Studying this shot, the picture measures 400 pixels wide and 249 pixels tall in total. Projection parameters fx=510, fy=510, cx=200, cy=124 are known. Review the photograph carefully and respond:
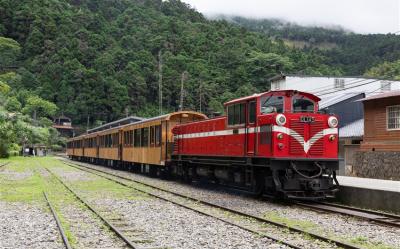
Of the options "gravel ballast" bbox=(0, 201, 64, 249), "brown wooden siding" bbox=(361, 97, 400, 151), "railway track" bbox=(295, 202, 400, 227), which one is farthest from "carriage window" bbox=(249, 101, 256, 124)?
"brown wooden siding" bbox=(361, 97, 400, 151)

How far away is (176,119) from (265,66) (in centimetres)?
5239

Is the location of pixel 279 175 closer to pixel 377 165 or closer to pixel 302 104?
pixel 302 104

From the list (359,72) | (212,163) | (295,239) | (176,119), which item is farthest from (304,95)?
(359,72)

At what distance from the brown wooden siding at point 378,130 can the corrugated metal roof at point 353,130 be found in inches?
126

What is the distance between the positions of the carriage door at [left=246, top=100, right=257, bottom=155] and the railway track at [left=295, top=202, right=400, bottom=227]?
2.35m

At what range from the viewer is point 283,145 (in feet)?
51.0

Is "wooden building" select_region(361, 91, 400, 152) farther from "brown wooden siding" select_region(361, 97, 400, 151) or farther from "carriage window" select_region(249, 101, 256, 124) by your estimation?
"carriage window" select_region(249, 101, 256, 124)

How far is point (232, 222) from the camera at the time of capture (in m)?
11.7

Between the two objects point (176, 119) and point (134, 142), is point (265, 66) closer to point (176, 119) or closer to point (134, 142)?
point (134, 142)

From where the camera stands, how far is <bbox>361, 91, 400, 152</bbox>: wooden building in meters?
26.8

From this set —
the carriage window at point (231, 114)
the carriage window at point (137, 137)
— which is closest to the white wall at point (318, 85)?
the carriage window at point (137, 137)

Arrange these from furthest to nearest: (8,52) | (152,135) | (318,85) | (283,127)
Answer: (8,52), (318,85), (152,135), (283,127)

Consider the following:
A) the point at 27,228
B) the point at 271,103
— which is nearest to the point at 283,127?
the point at 271,103

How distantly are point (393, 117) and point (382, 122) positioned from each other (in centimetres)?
83
